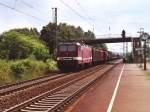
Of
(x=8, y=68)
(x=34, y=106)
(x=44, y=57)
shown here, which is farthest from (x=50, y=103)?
(x=44, y=57)

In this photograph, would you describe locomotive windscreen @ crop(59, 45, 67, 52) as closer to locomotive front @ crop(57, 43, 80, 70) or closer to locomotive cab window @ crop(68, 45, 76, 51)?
locomotive front @ crop(57, 43, 80, 70)

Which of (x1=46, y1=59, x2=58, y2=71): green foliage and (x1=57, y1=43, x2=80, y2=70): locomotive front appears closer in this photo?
(x1=57, y1=43, x2=80, y2=70): locomotive front

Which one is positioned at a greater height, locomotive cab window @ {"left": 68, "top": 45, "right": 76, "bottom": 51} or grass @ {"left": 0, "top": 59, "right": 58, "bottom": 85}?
locomotive cab window @ {"left": 68, "top": 45, "right": 76, "bottom": 51}

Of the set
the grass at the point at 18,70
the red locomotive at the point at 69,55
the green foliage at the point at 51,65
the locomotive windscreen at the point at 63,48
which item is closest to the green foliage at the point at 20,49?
the green foliage at the point at 51,65

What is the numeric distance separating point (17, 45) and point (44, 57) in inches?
215

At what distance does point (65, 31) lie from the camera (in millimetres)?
104062

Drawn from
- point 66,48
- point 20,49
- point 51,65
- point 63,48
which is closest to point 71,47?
point 66,48

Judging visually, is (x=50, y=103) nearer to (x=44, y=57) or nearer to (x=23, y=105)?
(x=23, y=105)

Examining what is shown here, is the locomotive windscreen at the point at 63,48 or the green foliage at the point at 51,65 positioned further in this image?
the green foliage at the point at 51,65

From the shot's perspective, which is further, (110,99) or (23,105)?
(110,99)

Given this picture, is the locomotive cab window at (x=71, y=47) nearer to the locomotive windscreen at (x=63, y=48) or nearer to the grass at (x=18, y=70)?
the locomotive windscreen at (x=63, y=48)

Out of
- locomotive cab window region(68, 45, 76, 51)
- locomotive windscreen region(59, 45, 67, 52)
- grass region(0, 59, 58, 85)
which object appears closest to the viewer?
grass region(0, 59, 58, 85)

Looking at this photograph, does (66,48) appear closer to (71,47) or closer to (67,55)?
(71,47)

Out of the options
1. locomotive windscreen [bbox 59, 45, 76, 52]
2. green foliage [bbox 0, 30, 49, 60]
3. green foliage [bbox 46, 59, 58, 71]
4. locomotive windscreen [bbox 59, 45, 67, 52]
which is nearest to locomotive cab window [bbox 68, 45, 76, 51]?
locomotive windscreen [bbox 59, 45, 76, 52]
